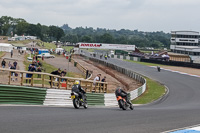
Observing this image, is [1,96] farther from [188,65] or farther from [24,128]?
[188,65]

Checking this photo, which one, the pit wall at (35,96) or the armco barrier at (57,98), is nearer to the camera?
the pit wall at (35,96)

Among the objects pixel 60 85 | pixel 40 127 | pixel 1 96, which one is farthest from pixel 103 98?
pixel 40 127

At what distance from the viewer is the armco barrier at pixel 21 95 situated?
543 inches

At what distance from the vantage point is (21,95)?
14594 millimetres

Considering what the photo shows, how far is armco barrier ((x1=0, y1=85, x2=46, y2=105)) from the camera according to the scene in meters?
13.8

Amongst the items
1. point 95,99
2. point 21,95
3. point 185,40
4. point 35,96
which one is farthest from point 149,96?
point 185,40

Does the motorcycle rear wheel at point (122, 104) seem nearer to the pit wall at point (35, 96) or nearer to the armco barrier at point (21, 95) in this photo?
the pit wall at point (35, 96)

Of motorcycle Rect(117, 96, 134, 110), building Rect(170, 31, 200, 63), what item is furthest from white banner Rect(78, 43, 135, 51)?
motorcycle Rect(117, 96, 134, 110)

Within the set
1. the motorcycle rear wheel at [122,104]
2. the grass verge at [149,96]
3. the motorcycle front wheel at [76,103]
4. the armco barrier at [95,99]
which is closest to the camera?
the motorcycle front wheel at [76,103]

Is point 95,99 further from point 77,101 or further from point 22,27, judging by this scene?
point 22,27

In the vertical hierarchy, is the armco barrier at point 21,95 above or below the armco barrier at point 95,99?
above

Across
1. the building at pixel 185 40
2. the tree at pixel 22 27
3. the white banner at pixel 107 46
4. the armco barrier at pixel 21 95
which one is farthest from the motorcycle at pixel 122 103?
Result: the tree at pixel 22 27

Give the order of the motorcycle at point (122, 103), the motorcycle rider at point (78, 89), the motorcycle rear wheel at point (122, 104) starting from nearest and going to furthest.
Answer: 1. the motorcycle rider at point (78, 89)
2. the motorcycle at point (122, 103)
3. the motorcycle rear wheel at point (122, 104)

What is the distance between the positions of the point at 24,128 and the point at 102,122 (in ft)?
9.56
